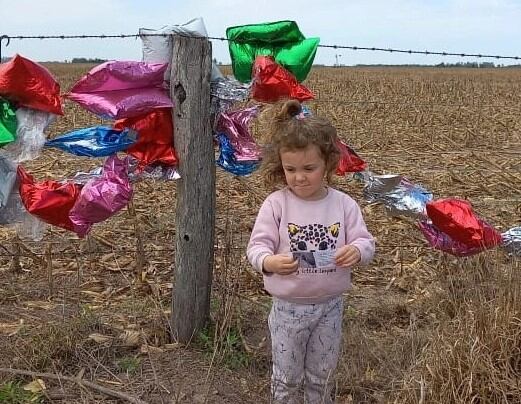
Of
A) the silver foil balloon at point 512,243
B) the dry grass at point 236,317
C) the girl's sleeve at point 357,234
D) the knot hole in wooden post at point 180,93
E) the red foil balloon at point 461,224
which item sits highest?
the knot hole in wooden post at point 180,93

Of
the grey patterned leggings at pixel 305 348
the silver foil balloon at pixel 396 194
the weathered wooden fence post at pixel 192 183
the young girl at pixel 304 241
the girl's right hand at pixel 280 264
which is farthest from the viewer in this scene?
the silver foil balloon at pixel 396 194

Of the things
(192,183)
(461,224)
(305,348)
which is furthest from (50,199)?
(461,224)

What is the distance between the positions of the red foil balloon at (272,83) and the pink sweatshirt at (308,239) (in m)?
0.71

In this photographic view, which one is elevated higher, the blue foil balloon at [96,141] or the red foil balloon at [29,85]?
the red foil balloon at [29,85]

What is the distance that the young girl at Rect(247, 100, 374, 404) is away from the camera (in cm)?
285

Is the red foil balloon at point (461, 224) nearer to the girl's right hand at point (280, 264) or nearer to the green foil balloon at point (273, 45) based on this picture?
the green foil balloon at point (273, 45)

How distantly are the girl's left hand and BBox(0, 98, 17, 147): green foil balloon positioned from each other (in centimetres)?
157

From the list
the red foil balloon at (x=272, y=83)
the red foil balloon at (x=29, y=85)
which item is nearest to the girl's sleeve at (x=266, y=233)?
the red foil balloon at (x=272, y=83)

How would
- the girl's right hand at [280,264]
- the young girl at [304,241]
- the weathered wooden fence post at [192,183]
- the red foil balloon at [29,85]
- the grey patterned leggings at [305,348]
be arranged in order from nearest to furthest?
the girl's right hand at [280,264] < the young girl at [304,241] < the grey patterned leggings at [305,348] < the red foil balloon at [29,85] < the weathered wooden fence post at [192,183]

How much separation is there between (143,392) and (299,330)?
923 millimetres

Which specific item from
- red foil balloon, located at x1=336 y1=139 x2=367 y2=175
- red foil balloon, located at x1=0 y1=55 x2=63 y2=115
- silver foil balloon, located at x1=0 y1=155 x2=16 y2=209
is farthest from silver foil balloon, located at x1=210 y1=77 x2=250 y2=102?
silver foil balloon, located at x1=0 y1=155 x2=16 y2=209

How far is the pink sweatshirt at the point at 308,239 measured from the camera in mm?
2879

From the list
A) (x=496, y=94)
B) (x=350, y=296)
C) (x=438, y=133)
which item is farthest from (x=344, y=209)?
(x=496, y=94)

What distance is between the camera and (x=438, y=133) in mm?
13930
